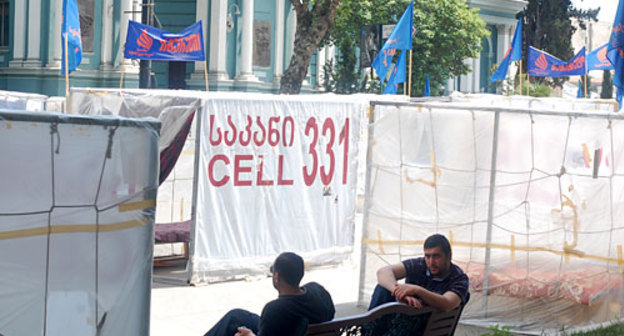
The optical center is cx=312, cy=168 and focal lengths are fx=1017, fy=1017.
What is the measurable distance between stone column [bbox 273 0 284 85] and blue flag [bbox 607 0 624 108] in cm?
2638

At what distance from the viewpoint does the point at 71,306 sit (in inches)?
181

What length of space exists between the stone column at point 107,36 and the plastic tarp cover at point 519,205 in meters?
23.0

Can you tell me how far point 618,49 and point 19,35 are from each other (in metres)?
24.1

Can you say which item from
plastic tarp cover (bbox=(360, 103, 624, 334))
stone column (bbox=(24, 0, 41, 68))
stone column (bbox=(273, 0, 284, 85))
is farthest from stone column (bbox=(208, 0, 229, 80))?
plastic tarp cover (bbox=(360, 103, 624, 334))

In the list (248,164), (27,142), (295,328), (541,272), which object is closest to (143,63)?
(248,164)

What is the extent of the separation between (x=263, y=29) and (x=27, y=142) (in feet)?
108

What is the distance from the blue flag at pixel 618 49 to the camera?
10.5 metres

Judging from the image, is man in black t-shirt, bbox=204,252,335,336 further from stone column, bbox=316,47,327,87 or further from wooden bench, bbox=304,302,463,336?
stone column, bbox=316,47,327,87

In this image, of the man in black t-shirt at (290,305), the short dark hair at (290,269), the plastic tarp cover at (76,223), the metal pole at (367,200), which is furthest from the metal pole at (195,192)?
the plastic tarp cover at (76,223)

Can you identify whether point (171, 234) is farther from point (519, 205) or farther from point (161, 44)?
point (161, 44)

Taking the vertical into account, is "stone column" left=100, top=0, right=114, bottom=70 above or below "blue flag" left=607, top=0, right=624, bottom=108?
above

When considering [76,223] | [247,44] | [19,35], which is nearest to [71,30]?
[76,223]

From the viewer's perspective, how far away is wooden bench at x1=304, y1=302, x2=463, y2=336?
602 cm

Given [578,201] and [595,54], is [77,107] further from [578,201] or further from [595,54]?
[595,54]
